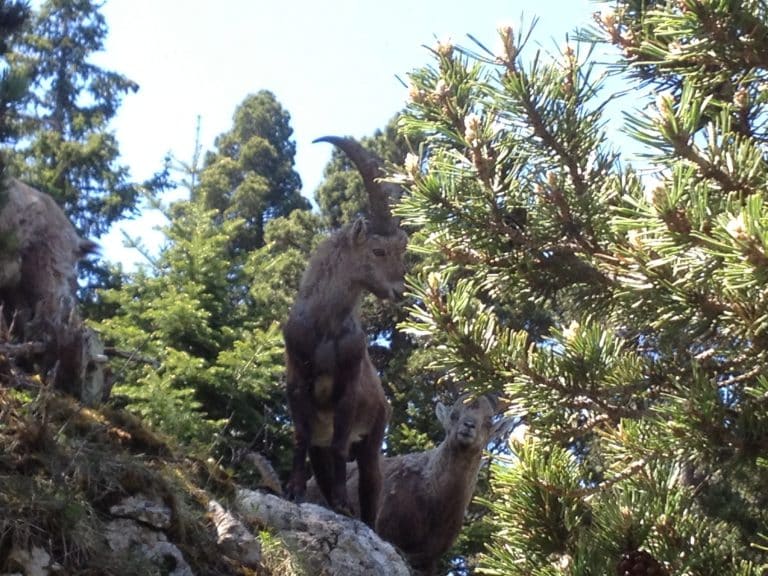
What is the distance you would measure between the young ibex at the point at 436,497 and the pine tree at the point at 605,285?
5921mm

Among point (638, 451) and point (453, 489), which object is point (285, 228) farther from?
point (638, 451)

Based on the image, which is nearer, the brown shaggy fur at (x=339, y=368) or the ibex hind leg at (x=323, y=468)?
the brown shaggy fur at (x=339, y=368)

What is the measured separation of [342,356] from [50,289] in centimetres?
218

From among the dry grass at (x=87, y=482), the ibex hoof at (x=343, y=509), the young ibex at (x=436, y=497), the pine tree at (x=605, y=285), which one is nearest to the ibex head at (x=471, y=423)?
the young ibex at (x=436, y=497)

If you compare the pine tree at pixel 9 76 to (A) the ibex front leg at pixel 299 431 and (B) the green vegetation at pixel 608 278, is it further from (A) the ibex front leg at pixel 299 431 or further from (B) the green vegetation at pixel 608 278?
(A) the ibex front leg at pixel 299 431

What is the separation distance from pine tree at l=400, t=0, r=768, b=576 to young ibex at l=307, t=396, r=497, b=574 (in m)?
5.92

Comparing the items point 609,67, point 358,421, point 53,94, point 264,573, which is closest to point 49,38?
point 53,94

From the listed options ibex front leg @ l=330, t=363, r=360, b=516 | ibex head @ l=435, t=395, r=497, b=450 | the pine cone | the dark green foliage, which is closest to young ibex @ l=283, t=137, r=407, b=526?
ibex front leg @ l=330, t=363, r=360, b=516

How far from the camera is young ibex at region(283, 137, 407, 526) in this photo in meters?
8.24

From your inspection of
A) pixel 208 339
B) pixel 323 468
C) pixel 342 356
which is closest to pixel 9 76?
pixel 342 356

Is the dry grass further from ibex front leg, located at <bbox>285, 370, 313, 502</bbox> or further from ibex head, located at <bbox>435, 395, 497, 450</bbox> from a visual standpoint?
ibex head, located at <bbox>435, 395, 497, 450</bbox>

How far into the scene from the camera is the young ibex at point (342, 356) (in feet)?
27.0

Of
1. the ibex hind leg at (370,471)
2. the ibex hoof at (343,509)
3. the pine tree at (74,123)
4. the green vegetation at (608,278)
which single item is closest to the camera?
the green vegetation at (608,278)

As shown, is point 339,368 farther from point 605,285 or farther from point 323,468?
point 605,285
